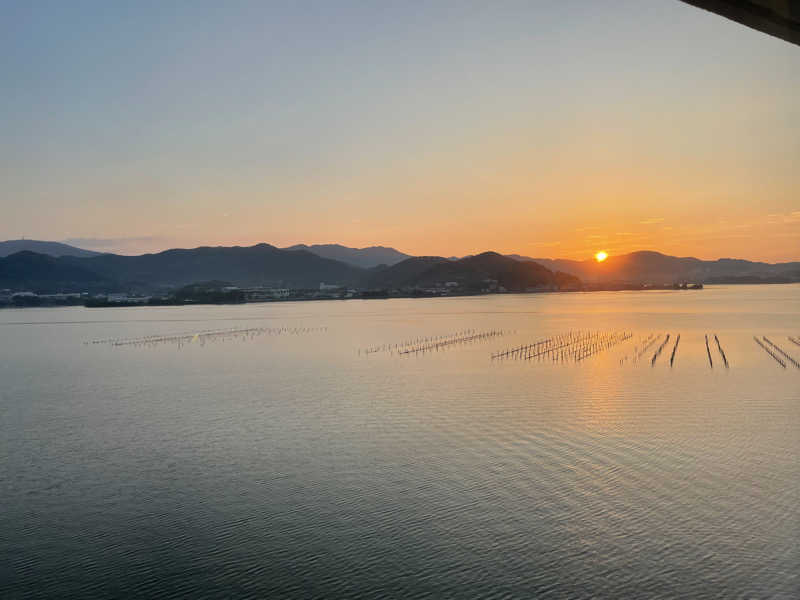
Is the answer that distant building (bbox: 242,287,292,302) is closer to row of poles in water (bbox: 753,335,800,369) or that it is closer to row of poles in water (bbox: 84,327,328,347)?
Result: row of poles in water (bbox: 84,327,328,347)

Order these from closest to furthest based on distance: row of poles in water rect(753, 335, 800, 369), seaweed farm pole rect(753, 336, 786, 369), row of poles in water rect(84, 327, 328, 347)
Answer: seaweed farm pole rect(753, 336, 786, 369), row of poles in water rect(753, 335, 800, 369), row of poles in water rect(84, 327, 328, 347)

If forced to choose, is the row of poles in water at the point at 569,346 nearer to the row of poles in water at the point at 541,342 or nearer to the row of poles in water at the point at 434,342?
the row of poles in water at the point at 541,342

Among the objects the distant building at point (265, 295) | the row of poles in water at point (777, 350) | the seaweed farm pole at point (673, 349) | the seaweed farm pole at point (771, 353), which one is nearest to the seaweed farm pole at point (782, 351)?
the row of poles in water at point (777, 350)

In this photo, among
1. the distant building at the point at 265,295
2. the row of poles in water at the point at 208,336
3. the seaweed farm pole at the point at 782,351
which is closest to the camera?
the seaweed farm pole at the point at 782,351

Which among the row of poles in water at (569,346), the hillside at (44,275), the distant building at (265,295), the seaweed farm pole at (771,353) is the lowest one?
the row of poles in water at (569,346)

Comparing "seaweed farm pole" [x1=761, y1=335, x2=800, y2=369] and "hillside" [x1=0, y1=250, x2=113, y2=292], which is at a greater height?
"hillside" [x1=0, y1=250, x2=113, y2=292]

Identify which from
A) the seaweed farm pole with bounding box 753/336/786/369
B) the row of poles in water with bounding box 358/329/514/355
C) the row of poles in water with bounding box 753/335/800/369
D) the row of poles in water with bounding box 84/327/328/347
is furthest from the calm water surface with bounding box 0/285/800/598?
the row of poles in water with bounding box 84/327/328/347

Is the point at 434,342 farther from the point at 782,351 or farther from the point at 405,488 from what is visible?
the point at 405,488

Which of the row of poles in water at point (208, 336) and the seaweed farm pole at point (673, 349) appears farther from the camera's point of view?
Answer: the row of poles in water at point (208, 336)
